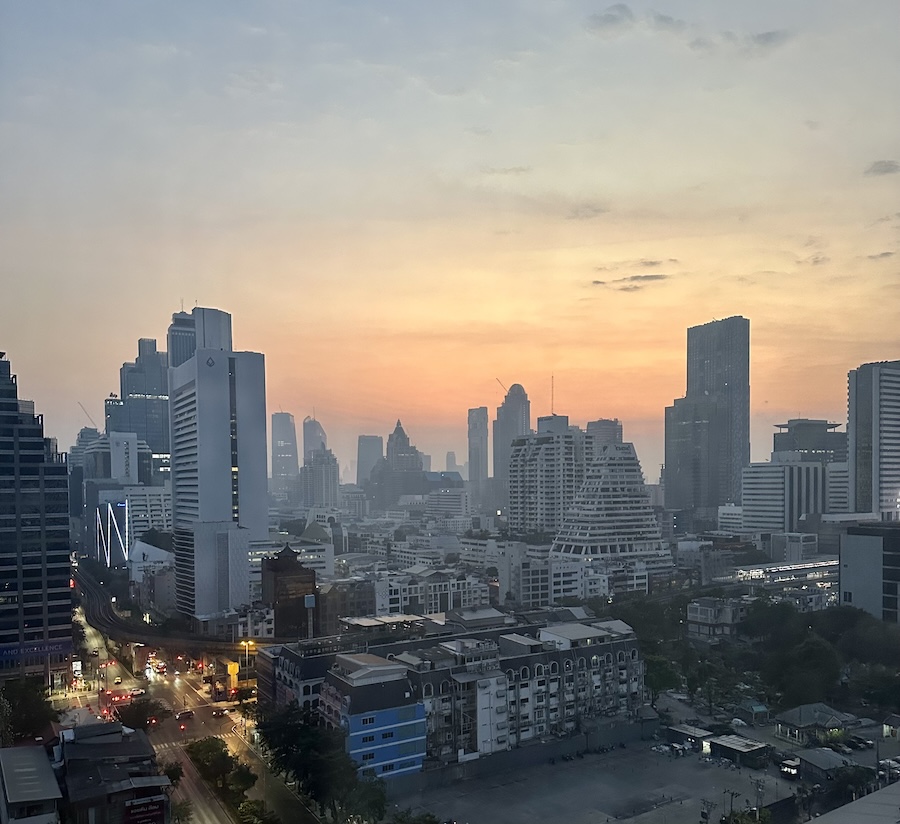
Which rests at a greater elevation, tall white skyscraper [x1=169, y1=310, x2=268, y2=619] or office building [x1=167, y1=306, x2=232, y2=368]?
office building [x1=167, y1=306, x2=232, y2=368]

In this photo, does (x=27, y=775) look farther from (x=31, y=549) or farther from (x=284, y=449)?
(x=284, y=449)

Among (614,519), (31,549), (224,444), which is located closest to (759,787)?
(31,549)

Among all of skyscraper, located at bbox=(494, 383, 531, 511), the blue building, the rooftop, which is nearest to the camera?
the rooftop

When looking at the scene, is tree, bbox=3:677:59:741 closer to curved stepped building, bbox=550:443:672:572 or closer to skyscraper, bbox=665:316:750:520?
curved stepped building, bbox=550:443:672:572

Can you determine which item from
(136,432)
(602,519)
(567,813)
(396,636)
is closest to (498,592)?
(602,519)

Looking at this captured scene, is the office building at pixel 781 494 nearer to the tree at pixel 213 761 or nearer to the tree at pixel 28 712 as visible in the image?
the tree at pixel 213 761

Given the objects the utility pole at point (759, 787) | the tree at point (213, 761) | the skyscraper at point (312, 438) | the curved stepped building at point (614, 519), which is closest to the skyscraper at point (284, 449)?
the skyscraper at point (312, 438)

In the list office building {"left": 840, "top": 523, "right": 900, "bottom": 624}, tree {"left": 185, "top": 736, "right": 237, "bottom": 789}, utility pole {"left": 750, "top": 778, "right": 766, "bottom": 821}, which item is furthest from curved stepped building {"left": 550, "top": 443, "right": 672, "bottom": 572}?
tree {"left": 185, "top": 736, "right": 237, "bottom": 789}

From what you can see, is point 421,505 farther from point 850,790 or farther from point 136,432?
point 850,790
